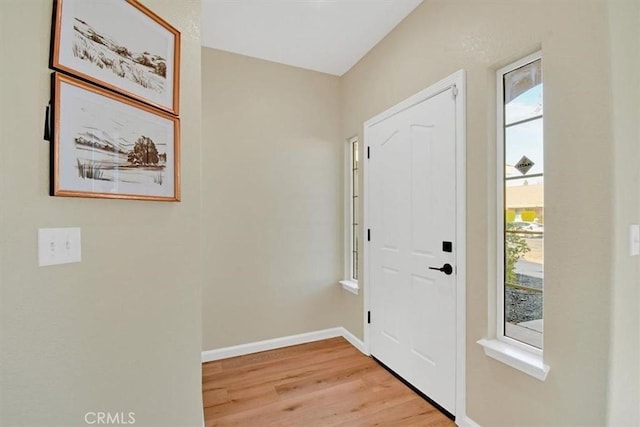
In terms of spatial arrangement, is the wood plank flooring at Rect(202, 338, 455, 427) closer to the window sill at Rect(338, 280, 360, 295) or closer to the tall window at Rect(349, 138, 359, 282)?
the window sill at Rect(338, 280, 360, 295)

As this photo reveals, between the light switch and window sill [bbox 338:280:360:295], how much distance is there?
1.98 m

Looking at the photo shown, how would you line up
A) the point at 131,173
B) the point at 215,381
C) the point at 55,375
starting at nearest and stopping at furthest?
the point at 55,375
the point at 131,173
the point at 215,381

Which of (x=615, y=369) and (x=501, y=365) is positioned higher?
(x=615, y=369)

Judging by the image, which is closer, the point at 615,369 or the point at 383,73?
the point at 615,369

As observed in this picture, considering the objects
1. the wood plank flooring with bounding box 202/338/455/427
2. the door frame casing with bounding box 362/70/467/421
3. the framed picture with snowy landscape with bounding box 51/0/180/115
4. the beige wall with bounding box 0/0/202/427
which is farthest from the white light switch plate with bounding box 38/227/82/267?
the door frame casing with bounding box 362/70/467/421

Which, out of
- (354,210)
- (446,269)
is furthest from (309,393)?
(354,210)

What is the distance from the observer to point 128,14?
1264 millimetres

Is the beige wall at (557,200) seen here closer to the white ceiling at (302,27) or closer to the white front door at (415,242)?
the white front door at (415,242)

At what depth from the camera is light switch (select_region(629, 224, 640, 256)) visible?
1232mm

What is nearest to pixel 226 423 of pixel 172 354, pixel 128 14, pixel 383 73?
pixel 172 354

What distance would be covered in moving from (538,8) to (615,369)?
5.17 ft

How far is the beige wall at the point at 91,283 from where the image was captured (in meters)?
0.92

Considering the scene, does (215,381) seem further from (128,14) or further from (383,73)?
(383,73)

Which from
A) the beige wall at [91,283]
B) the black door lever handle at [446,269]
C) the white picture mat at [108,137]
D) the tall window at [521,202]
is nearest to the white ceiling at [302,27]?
the beige wall at [91,283]
